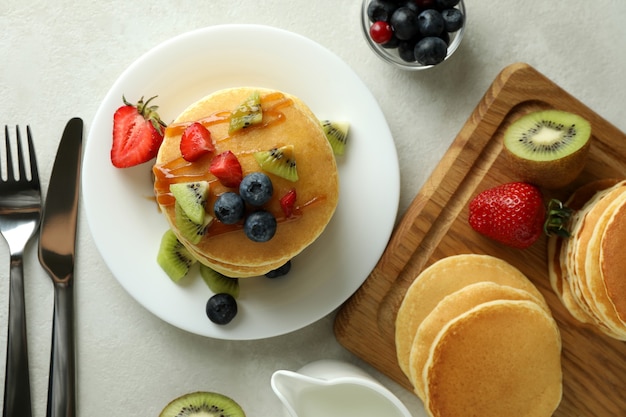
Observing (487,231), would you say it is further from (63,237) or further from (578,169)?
(63,237)

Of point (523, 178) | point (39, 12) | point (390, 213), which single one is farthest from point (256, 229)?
point (39, 12)

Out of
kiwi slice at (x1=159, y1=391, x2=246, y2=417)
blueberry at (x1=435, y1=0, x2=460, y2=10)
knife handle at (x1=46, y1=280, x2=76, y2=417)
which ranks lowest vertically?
kiwi slice at (x1=159, y1=391, x2=246, y2=417)

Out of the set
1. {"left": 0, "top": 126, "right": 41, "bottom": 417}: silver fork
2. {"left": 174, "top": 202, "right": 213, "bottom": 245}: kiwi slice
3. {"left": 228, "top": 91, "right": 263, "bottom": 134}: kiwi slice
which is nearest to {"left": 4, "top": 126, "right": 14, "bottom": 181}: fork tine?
{"left": 0, "top": 126, "right": 41, "bottom": 417}: silver fork

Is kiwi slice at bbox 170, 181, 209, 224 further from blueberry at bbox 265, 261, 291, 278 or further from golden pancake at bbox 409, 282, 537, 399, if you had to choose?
golden pancake at bbox 409, 282, 537, 399

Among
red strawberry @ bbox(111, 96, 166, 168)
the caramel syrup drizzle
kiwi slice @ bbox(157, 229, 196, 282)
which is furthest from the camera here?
kiwi slice @ bbox(157, 229, 196, 282)

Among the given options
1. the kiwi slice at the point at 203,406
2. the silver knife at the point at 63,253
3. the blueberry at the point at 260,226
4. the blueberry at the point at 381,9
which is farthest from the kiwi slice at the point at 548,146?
the silver knife at the point at 63,253

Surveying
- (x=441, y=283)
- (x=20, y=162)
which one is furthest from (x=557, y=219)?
(x=20, y=162)

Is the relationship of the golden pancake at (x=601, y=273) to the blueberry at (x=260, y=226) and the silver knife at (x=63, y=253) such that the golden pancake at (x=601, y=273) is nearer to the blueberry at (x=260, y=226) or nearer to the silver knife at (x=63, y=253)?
the blueberry at (x=260, y=226)
